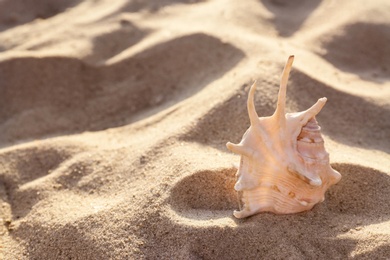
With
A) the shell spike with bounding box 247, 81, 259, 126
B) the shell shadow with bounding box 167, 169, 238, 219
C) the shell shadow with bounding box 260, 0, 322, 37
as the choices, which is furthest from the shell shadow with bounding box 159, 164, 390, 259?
the shell shadow with bounding box 260, 0, 322, 37

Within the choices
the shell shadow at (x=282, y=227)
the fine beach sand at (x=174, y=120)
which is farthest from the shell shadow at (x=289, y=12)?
the shell shadow at (x=282, y=227)

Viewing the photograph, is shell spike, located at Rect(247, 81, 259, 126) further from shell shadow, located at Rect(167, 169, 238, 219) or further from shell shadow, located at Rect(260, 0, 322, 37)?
shell shadow, located at Rect(260, 0, 322, 37)

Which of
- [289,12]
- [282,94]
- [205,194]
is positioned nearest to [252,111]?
[282,94]

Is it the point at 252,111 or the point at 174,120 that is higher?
the point at 252,111

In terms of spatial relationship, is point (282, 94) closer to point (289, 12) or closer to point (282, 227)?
point (282, 227)

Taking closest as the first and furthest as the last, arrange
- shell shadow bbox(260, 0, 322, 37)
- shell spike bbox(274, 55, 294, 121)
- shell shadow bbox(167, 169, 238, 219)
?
1. shell spike bbox(274, 55, 294, 121)
2. shell shadow bbox(167, 169, 238, 219)
3. shell shadow bbox(260, 0, 322, 37)

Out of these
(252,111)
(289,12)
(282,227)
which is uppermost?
(252,111)

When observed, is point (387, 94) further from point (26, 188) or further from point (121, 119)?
point (26, 188)
